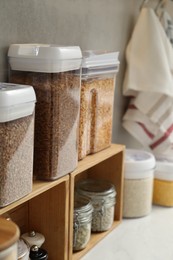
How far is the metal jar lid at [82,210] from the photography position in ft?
3.58

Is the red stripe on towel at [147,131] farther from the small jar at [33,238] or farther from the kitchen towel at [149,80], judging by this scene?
Answer: the small jar at [33,238]

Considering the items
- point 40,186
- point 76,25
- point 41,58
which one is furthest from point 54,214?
point 76,25

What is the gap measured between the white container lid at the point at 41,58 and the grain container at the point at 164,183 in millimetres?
614

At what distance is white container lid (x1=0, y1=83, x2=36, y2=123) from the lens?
76 cm

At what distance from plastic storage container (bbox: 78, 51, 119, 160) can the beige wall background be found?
109mm

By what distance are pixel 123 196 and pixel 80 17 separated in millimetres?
548

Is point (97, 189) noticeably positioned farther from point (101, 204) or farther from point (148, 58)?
point (148, 58)

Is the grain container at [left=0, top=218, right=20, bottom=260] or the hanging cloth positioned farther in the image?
the hanging cloth

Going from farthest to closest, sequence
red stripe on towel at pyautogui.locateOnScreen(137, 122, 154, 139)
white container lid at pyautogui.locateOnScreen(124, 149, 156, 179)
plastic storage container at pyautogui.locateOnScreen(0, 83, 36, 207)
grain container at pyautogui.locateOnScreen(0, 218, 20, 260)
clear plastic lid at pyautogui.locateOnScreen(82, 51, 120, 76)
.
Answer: red stripe on towel at pyautogui.locateOnScreen(137, 122, 154, 139) → white container lid at pyautogui.locateOnScreen(124, 149, 156, 179) → clear plastic lid at pyautogui.locateOnScreen(82, 51, 120, 76) → plastic storage container at pyautogui.locateOnScreen(0, 83, 36, 207) → grain container at pyautogui.locateOnScreen(0, 218, 20, 260)

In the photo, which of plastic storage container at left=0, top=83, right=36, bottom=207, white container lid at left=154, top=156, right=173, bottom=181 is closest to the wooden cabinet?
plastic storage container at left=0, top=83, right=36, bottom=207

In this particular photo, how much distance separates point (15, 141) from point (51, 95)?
0.51 ft

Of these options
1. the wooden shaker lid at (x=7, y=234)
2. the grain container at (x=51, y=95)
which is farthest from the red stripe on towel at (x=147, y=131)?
the wooden shaker lid at (x=7, y=234)

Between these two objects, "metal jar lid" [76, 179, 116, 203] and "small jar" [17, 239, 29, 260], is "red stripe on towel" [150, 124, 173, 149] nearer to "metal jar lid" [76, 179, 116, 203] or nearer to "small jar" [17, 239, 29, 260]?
"metal jar lid" [76, 179, 116, 203]

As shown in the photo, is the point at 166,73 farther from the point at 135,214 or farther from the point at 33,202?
the point at 33,202
